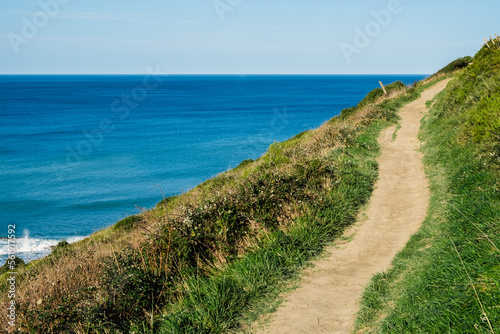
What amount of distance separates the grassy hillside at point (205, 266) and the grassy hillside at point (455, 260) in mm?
1793

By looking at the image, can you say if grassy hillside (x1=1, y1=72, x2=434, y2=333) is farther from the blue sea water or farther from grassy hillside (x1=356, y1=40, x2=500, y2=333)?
the blue sea water

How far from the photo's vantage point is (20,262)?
21781 mm

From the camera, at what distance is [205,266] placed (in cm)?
779

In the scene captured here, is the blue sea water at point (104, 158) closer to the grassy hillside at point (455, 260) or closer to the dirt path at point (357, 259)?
the dirt path at point (357, 259)

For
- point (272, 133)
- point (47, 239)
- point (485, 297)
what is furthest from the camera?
point (272, 133)

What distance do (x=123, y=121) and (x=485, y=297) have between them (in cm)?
9771

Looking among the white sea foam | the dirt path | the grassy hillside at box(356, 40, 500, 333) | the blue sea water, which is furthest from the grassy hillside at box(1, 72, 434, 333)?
the white sea foam

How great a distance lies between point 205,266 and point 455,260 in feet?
14.5

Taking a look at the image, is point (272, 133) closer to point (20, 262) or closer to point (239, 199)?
point (20, 262)

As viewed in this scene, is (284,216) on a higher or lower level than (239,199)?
lower

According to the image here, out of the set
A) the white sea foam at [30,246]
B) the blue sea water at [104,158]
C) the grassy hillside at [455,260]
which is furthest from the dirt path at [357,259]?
the white sea foam at [30,246]

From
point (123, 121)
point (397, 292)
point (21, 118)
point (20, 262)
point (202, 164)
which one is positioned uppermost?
point (21, 118)

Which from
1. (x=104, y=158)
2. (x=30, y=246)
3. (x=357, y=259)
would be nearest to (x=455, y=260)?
(x=357, y=259)

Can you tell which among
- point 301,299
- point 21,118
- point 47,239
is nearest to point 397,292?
point 301,299
